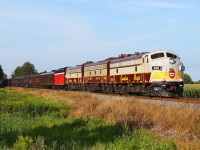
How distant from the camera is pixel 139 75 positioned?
Answer: 30.6m

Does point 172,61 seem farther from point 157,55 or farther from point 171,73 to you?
point 157,55

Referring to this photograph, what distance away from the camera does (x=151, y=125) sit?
1683 cm

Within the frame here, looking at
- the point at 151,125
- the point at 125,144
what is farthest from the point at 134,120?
the point at 125,144

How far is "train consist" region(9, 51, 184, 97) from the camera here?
27969 mm

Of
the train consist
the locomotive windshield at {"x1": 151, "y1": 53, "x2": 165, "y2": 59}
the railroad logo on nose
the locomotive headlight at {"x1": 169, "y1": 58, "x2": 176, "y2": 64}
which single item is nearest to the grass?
the train consist

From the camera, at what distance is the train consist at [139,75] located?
28.0 meters

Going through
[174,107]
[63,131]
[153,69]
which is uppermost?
[153,69]

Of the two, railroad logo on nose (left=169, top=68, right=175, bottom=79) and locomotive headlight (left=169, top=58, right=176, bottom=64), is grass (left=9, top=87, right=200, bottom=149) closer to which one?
railroad logo on nose (left=169, top=68, right=175, bottom=79)

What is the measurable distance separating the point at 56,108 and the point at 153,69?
7.82 m

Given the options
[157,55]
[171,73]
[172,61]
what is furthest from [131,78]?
[171,73]

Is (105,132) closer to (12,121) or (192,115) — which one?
(192,115)

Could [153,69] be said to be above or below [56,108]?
above

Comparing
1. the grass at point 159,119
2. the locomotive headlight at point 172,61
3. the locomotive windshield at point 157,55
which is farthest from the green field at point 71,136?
the locomotive headlight at point 172,61

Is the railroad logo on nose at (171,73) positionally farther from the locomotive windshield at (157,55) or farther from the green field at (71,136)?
the green field at (71,136)
